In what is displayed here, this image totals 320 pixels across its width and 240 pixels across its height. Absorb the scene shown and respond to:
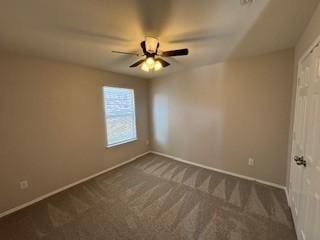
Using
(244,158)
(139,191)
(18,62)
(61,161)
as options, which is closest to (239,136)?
(244,158)

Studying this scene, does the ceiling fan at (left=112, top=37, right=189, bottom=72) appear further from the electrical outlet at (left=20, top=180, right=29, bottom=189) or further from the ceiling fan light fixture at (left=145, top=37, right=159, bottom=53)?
the electrical outlet at (left=20, top=180, right=29, bottom=189)

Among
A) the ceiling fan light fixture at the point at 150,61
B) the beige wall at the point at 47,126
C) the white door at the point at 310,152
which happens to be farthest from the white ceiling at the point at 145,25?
the white door at the point at 310,152

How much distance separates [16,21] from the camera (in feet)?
Result: 4.63

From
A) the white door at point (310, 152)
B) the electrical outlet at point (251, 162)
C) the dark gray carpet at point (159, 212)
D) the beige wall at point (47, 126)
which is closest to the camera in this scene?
the white door at point (310, 152)

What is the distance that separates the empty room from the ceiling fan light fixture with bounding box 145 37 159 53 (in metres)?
0.01

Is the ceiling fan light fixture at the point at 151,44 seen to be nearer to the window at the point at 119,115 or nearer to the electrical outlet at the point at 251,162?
the window at the point at 119,115

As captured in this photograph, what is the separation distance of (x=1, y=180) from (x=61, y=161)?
29.0 inches

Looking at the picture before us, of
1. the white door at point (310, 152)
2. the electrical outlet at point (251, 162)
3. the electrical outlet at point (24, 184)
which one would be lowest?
the electrical outlet at point (24, 184)

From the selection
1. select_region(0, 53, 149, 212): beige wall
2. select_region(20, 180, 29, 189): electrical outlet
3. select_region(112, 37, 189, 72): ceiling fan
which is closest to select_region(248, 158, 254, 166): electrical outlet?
select_region(112, 37, 189, 72): ceiling fan

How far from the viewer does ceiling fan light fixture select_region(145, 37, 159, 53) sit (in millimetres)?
1782

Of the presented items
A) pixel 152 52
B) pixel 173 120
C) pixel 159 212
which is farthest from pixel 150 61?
pixel 173 120

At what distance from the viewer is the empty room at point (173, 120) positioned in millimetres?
1400

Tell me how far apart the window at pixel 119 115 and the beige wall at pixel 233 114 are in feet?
2.71

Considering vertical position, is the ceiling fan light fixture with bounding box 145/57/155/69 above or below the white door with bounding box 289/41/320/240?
above
